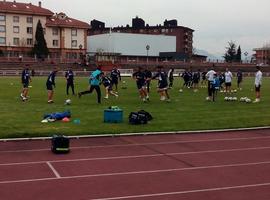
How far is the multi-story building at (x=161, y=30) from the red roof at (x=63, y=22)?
3896 centimetres

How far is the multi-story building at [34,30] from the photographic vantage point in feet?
322

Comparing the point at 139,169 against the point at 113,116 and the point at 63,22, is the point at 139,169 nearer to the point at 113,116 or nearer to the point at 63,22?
the point at 113,116

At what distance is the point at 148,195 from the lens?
26.9 feet

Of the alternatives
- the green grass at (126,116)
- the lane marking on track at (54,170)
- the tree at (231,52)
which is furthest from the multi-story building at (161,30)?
the lane marking on track at (54,170)

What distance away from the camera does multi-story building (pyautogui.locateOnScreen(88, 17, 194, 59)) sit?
147500 millimetres

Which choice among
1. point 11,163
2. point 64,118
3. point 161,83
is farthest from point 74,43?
point 11,163

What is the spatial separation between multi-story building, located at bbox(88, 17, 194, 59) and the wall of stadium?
28.3 meters

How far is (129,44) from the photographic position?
111 meters

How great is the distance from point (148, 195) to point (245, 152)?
4.79 metres

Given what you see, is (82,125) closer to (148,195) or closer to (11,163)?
(11,163)

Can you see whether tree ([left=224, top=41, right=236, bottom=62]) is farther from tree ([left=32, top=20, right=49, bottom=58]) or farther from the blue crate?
the blue crate

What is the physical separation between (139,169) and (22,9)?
94953mm

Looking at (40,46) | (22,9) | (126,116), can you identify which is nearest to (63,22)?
(22,9)

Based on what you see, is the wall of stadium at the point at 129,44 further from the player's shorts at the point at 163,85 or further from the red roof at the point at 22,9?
the player's shorts at the point at 163,85
